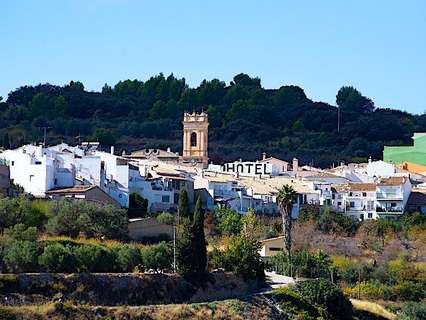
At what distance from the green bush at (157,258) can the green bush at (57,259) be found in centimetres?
377

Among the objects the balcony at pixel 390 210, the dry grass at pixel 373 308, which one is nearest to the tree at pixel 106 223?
the dry grass at pixel 373 308

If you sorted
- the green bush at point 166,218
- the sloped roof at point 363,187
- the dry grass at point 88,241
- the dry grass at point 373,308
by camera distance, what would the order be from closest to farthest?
the dry grass at point 88,241
the dry grass at point 373,308
the green bush at point 166,218
the sloped roof at point 363,187

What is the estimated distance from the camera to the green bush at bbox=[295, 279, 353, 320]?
1591 inches

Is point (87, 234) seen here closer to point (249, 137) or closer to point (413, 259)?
point (413, 259)

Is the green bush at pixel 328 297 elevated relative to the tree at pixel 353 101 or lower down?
lower down

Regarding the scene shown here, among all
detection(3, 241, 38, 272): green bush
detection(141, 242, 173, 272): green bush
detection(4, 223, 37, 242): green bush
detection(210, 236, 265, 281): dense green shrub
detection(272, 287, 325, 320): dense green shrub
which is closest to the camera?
detection(3, 241, 38, 272): green bush

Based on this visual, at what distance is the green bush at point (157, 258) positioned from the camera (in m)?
39.7

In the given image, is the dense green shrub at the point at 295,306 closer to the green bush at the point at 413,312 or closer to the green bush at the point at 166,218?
the green bush at the point at 413,312

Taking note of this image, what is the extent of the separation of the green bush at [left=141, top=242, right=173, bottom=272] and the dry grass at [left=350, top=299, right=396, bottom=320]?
8.52m

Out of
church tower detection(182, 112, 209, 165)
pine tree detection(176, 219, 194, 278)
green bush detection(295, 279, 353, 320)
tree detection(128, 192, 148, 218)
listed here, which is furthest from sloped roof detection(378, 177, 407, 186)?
pine tree detection(176, 219, 194, 278)

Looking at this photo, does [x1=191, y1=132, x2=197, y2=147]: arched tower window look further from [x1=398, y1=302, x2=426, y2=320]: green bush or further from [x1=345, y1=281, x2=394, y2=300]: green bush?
[x1=398, y1=302, x2=426, y2=320]: green bush

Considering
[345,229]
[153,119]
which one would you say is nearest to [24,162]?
[345,229]

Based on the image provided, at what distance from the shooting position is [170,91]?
118 m

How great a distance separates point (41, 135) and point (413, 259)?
4352 cm
